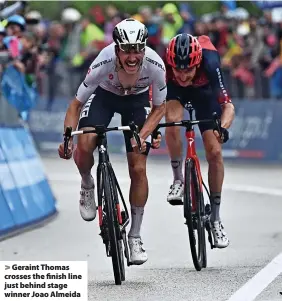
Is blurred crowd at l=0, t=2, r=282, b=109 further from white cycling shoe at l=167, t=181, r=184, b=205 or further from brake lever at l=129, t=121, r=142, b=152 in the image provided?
brake lever at l=129, t=121, r=142, b=152

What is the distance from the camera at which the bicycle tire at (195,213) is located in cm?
935

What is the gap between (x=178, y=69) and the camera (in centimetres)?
937

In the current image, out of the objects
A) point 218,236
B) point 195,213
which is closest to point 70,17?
point 218,236

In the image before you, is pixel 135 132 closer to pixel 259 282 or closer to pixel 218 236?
pixel 259 282

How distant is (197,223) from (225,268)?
462mm

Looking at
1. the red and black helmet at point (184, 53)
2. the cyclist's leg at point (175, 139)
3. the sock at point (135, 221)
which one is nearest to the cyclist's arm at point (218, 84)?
the red and black helmet at point (184, 53)

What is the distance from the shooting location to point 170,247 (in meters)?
11.1

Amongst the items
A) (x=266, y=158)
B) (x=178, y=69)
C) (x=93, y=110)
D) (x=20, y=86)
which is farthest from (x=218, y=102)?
(x=266, y=158)

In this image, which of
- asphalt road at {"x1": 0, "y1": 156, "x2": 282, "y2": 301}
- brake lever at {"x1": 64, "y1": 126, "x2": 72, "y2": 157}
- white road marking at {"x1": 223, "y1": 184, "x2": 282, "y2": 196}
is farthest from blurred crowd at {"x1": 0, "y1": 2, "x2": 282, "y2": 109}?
brake lever at {"x1": 64, "y1": 126, "x2": 72, "y2": 157}

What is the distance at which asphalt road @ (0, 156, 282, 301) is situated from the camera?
8453 millimetres

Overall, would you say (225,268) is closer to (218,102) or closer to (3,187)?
(218,102)

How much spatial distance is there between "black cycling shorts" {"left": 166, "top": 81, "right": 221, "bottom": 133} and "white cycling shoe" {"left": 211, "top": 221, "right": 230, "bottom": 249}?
81cm

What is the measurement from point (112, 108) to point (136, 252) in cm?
113

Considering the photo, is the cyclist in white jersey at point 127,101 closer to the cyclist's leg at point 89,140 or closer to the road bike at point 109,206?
the cyclist's leg at point 89,140
